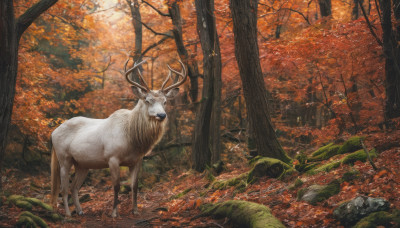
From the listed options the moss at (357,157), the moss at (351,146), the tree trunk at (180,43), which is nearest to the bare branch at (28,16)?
the moss at (357,157)

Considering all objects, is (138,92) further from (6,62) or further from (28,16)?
(6,62)

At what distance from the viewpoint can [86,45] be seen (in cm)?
2389

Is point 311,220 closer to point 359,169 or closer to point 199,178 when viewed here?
point 359,169

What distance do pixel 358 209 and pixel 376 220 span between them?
277mm

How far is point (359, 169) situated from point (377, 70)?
5.02m

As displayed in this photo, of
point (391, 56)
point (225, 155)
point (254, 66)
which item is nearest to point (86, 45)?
point (225, 155)

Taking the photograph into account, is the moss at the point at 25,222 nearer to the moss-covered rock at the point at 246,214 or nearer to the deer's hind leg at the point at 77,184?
the moss-covered rock at the point at 246,214

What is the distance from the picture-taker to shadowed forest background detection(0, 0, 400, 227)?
5336mm

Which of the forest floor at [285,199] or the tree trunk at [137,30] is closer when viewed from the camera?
the forest floor at [285,199]

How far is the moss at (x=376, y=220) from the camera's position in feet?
11.5

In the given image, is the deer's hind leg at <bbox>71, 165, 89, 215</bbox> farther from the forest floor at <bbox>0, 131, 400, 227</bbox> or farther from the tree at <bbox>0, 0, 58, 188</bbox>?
the tree at <bbox>0, 0, 58, 188</bbox>

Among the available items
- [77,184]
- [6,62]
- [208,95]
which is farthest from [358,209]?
[208,95]

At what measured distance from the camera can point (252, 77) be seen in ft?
23.9

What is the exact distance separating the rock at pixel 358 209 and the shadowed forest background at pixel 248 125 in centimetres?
3
